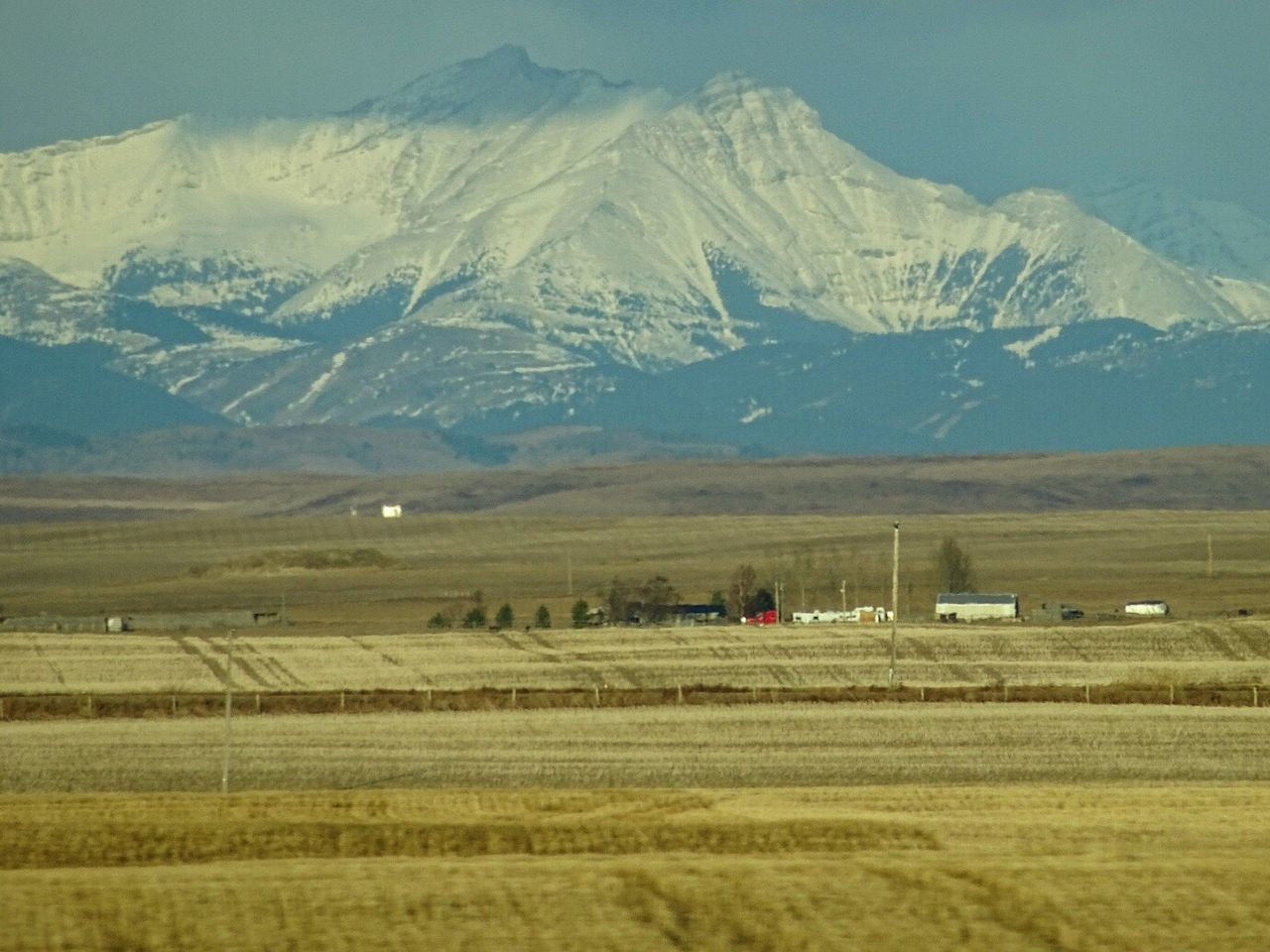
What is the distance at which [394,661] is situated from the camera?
219 feet

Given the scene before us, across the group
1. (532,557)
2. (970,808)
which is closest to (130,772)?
(970,808)

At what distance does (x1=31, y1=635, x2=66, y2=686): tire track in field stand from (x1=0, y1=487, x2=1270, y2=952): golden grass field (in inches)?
7.4

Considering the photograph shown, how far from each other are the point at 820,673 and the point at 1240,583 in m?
49.9

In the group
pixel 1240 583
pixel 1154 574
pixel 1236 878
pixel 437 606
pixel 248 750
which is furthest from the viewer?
pixel 1154 574

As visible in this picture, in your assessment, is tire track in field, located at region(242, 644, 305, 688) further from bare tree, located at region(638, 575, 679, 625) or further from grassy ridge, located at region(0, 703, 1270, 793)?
bare tree, located at region(638, 575, 679, 625)

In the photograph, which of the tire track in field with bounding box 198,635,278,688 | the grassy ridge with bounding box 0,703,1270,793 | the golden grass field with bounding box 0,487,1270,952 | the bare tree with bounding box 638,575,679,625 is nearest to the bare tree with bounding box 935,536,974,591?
the golden grass field with bounding box 0,487,1270,952

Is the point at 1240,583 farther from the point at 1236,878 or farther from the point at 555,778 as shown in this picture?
the point at 1236,878

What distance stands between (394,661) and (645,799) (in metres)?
29.0

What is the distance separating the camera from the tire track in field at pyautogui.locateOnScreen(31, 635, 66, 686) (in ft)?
209

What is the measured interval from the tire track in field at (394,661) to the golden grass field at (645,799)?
0.77 ft

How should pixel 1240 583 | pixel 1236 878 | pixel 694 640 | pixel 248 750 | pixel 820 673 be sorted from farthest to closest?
pixel 1240 583
pixel 694 640
pixel 820 673
pixel 248 750
pixel 1236 878

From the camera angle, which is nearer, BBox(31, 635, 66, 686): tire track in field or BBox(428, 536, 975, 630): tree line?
BBox(31, 635, 66, 686): tire track in field

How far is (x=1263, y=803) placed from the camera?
123 feet

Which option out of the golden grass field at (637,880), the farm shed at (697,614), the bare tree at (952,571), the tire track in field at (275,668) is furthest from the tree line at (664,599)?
the golden grass field at (637,880)
